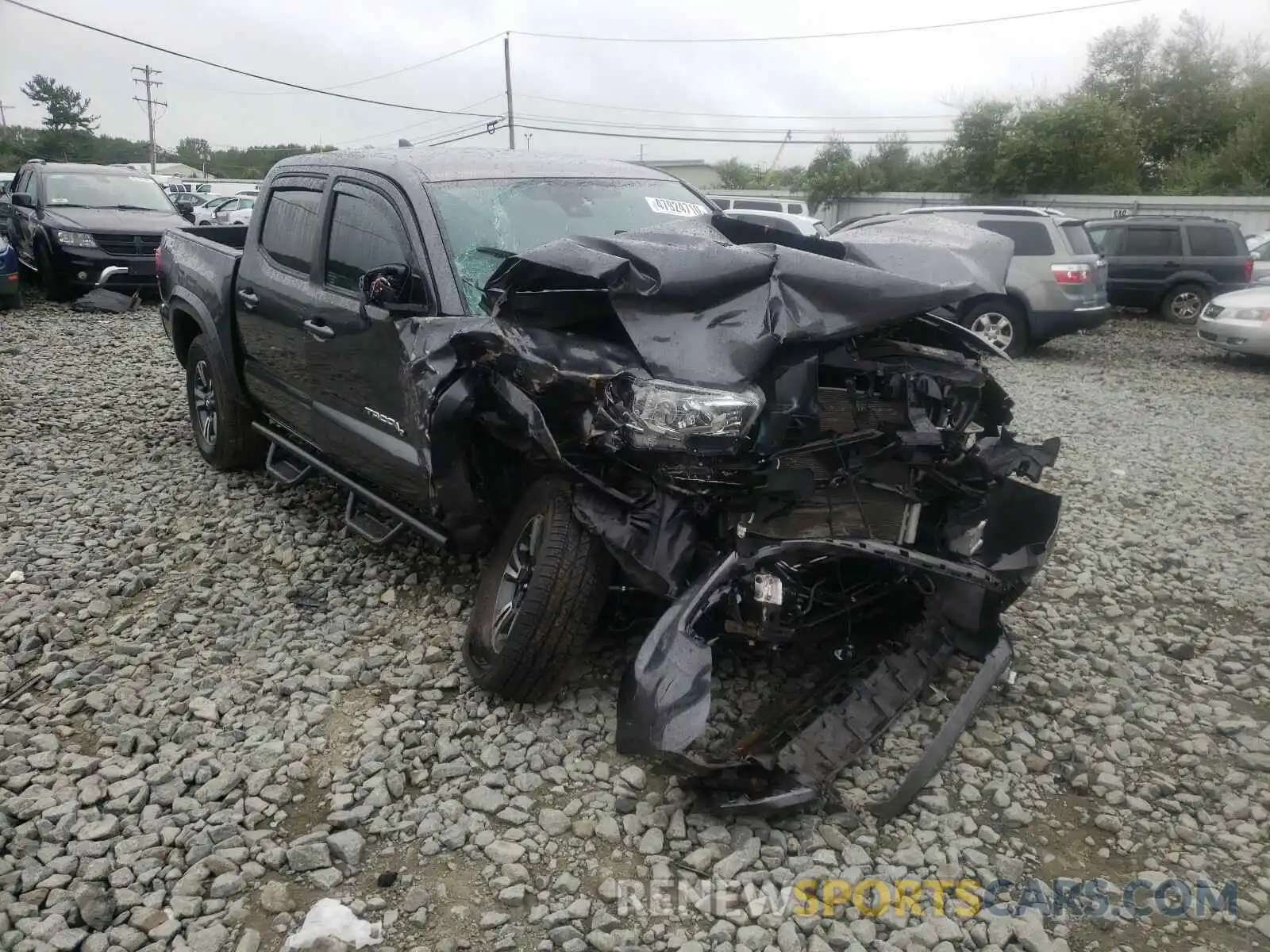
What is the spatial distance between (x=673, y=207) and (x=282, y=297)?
2.08m

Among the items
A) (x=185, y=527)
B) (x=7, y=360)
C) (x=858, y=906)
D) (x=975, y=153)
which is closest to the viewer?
(x=858, y=906)

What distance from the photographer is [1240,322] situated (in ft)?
35.7

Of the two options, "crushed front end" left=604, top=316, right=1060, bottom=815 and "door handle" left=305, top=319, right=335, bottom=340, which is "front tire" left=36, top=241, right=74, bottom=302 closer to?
"door handle" left=305, top=319, right=335, bottom=340

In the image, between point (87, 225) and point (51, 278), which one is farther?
point (51, 278)

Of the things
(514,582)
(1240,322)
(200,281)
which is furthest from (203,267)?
(1240,322)

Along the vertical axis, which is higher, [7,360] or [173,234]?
[173,234]

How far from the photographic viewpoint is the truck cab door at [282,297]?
4680 millimetres

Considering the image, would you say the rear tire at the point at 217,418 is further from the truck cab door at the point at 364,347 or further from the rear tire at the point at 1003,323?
the rear tire at the point at 1003,323

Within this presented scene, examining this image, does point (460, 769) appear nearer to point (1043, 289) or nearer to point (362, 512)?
point (362, 512)

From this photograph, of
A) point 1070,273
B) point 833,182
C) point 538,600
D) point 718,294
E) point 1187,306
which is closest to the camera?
point 718,294

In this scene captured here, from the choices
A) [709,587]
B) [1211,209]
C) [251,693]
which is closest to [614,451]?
[709,587]

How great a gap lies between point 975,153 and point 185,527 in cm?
2710

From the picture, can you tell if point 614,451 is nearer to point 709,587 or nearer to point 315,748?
point 709,587

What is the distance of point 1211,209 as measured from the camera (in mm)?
20625
